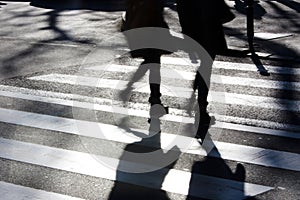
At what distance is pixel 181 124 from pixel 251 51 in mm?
3741

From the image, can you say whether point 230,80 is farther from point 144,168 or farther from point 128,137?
point 144,168

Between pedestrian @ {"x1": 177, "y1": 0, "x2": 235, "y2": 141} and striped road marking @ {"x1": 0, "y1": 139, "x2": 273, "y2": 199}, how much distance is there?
→ 1.04 m

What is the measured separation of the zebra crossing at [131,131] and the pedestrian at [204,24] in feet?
2.02

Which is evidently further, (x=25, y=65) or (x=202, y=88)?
(x=25, y=65)

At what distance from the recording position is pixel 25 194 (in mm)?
4965

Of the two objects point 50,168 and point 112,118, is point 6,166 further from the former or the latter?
point 112,118

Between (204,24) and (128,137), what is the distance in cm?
148

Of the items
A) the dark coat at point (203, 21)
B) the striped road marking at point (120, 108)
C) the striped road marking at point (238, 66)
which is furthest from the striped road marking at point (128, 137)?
the striped road marking at point (238, 66)

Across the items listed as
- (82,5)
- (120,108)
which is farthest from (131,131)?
(82,5)

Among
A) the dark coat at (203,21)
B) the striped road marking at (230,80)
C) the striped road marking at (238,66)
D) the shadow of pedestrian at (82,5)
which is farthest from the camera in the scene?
the shadow of pedestrian at (82,5)

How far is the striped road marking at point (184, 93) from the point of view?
283 inches

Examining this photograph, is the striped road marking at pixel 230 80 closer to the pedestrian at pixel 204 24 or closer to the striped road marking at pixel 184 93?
the striped road marking at pixel 184 93

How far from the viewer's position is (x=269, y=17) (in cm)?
1283

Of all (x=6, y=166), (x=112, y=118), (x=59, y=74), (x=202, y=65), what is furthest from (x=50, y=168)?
(x=59, y=74)
